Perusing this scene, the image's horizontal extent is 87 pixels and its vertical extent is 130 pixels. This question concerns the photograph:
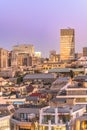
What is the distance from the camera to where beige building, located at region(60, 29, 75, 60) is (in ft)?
313

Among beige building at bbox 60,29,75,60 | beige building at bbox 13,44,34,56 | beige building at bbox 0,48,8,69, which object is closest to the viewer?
beige building at bbox 0,48,8,69

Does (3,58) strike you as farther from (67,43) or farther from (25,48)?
(25,48)

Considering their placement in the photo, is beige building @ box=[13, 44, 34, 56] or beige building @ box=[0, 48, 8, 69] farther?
beige building @ box=[13, 44, 34, 56]

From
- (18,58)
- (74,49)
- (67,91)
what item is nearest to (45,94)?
(67,91)

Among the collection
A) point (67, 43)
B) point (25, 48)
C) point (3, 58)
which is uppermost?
point (67, 43)

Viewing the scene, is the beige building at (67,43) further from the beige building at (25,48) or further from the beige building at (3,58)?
the beige building at (3,58)

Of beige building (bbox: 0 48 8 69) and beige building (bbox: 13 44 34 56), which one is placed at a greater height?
beige building (bbox: 13 44 34 56)

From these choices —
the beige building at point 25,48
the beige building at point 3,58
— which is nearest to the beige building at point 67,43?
the beige building at point 25,48

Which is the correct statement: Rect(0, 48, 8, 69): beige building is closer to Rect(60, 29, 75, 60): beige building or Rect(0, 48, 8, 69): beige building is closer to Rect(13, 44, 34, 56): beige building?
Result: Rect(60, 29, 75, 60): beige building

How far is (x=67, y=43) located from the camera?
98000 millimetres

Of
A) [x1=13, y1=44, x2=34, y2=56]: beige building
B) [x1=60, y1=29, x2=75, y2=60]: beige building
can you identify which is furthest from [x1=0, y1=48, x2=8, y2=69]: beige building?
[x1=13, y1=44, x2=34, y2=56]: beige building

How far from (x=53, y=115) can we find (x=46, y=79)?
84.3 feet

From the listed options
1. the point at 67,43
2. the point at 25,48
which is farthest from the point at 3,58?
the point at 25,48

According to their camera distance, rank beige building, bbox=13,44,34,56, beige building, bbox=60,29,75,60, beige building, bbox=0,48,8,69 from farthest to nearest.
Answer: beige building, bbox=13,44,34,56, beige building, bbox=60,29,75,60, beige building, bbox=0,48,8,69
